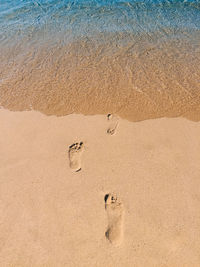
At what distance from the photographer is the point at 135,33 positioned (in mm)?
7277

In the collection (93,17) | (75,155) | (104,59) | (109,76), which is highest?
(93,17)

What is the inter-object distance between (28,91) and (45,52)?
7.07 ft

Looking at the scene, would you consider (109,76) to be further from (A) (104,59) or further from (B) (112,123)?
(B) (112,123)

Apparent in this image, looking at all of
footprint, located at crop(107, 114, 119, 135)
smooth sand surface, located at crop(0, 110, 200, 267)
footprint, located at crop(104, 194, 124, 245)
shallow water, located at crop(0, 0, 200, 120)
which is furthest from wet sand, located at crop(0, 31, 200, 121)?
footprint, located at crop(104, 194, 124, 245)

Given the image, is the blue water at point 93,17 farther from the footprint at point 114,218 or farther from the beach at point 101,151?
the footprint at point 114,218

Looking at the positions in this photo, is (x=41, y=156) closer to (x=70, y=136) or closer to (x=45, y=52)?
(x=70, y=136)

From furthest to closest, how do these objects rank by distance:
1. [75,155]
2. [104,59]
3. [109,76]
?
[104,59] → [109,76] → [75,155]

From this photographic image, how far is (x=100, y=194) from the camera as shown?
10.1ft

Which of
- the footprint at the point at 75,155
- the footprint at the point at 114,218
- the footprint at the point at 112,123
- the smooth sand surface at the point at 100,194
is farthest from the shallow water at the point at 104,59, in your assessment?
the footprint at the point at 114,218

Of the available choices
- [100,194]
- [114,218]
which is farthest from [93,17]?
[114,218]

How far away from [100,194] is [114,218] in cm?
41

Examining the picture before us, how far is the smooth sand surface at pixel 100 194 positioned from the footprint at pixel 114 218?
0.5 inches

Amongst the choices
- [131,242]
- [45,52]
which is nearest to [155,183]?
[131,242]

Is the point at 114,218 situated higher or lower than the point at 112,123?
lower
